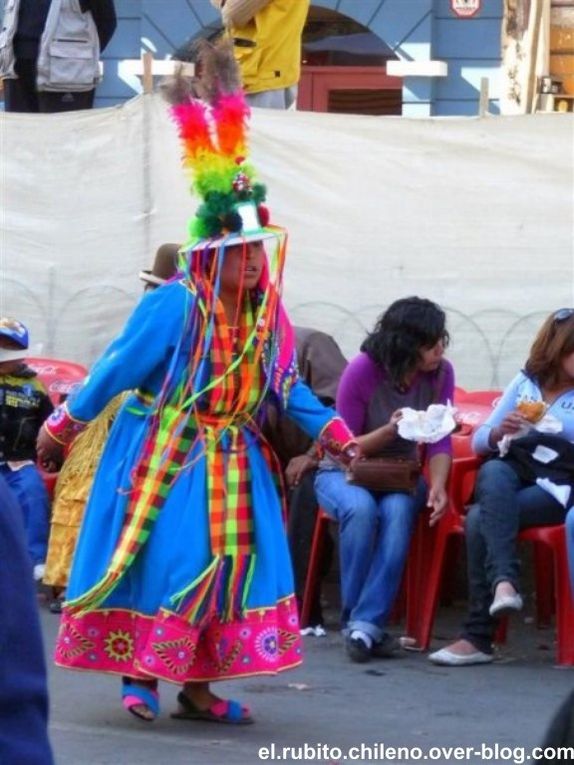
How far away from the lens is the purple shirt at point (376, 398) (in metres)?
7.32

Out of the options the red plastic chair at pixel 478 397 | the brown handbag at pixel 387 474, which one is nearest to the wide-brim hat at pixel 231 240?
the brown handbag at pixel 387 474

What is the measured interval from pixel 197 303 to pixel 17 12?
4.91 m

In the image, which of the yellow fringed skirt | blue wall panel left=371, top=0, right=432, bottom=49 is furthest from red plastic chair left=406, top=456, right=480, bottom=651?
blue wall panel left=371, top=0, right=432, bottom=49

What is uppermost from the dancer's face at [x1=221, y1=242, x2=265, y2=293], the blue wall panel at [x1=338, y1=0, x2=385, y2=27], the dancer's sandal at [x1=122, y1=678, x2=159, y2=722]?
the blue wall panel at [x1=338, y1=0, x2=385, y2=27]

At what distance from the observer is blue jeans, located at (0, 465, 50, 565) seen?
8164mm

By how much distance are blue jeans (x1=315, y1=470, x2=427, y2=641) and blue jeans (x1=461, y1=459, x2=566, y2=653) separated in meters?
0.27

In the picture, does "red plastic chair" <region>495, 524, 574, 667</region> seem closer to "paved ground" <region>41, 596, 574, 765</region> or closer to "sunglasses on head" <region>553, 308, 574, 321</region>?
"paved ground" <region>41, 596, 574, 765</region>

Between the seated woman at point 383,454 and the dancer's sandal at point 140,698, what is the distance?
1376mm

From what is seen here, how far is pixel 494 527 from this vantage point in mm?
6984

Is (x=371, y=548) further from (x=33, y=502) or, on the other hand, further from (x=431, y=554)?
(x=33, y=502)

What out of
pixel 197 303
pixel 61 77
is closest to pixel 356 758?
pixel 197 303

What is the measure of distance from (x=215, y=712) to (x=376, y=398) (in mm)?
1758

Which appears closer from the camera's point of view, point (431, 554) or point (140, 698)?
point (140, 698)

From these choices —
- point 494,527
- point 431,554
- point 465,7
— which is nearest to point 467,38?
point 465,7
